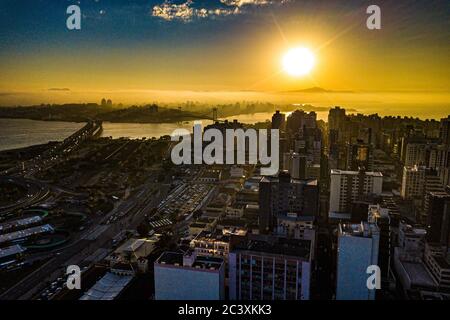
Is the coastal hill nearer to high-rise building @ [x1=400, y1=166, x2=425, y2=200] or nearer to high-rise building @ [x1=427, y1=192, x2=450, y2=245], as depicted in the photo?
high-rise building @ [x1=400, y1=166, x2=425, y2=200]

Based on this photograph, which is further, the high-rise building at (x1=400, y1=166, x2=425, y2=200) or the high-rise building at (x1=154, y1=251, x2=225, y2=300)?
the high-rise building at (x1=400, y1=166, x2=425, y2=200)

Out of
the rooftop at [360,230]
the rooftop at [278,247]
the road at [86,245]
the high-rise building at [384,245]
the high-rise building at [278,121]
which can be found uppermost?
the high-rise building at [278,121]

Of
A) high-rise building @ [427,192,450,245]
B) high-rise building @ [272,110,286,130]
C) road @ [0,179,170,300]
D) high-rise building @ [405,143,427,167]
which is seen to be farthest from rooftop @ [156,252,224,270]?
high-rise building @ [272,110,286,130]

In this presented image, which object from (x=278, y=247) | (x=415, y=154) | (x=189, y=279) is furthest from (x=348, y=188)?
(x=189, y=279)

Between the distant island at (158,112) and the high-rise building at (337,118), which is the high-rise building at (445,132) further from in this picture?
the distant island at (158,112)

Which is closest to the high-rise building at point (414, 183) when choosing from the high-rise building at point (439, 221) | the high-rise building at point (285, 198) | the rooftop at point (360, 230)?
the high-rise building at point (439, 221)
